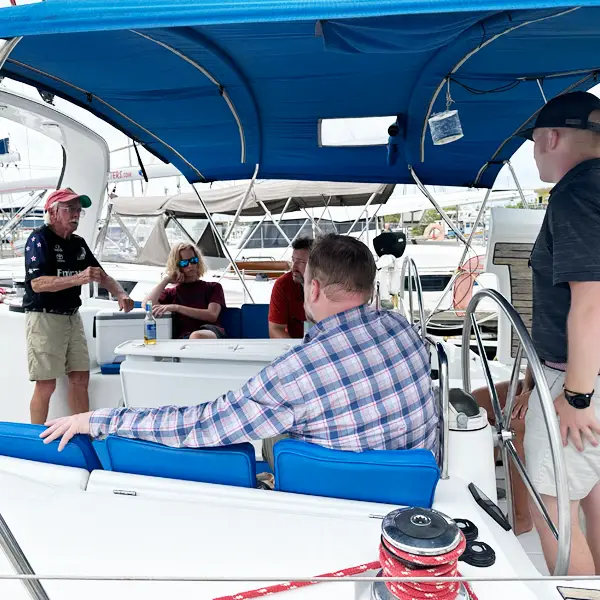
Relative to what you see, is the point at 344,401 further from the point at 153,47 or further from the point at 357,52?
the point at 153,47

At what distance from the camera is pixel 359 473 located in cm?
118

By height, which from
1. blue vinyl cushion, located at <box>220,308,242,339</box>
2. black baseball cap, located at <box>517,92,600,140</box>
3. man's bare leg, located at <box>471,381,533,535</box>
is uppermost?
black baseball cap, located at <box>517,92,600,140</box>

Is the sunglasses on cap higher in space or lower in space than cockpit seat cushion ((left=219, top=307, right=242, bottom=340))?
higher

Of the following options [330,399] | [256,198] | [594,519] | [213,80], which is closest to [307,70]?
[213,80]

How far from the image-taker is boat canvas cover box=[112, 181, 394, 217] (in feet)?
23.5

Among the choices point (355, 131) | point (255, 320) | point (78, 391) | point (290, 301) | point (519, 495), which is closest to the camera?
point (519, 495)

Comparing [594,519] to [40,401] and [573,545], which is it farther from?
[40,401]

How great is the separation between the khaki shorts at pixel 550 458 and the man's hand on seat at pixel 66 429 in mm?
1136

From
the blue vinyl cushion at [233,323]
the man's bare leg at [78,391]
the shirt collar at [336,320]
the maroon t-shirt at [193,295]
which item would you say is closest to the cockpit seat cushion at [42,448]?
the shirt collar at [336,320]

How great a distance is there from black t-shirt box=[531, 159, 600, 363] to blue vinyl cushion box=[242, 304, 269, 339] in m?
2.61

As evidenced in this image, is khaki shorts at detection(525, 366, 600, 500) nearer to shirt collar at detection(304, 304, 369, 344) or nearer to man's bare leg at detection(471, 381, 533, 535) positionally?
man's bare leg at detection(471, 381, 533, 535)

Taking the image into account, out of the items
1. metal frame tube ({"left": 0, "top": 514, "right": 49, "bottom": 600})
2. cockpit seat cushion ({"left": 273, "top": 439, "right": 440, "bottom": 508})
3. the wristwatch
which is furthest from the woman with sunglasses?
metal frame tube ({"left": 0, "top": 514, "right": 49, "bottom": 600})

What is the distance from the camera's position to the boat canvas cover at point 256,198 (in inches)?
282

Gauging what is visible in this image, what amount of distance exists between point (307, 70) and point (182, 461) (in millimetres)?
2083
